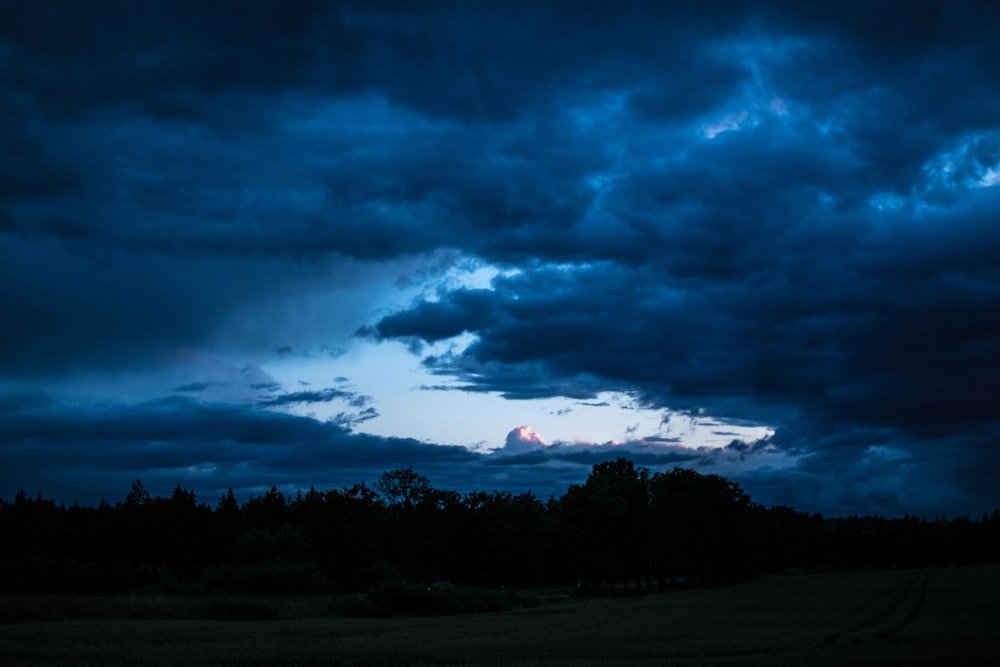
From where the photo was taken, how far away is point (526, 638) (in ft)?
134

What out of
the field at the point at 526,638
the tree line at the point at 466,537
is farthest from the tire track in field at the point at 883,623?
the tree line at the point at 466,537

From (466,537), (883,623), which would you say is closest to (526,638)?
(883,623)

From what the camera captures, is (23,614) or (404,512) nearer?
(23,614)

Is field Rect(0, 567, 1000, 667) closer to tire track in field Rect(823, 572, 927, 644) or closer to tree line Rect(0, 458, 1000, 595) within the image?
tire track in field Rect(823, 572, 927, 644)

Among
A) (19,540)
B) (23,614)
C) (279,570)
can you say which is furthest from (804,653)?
(19,540)

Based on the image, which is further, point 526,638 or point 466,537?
point 466,537

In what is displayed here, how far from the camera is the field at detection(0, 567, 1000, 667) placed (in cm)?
3036

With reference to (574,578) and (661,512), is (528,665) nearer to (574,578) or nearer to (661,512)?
(661,512)

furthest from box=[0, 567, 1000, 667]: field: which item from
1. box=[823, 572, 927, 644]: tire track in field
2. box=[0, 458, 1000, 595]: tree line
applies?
box=[0, 458, 1000, 595]: tree line

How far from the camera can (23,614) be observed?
165ft

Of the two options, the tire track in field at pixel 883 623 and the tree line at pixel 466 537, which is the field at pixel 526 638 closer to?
the tire track in field at pixel 883 623

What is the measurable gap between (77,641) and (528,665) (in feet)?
67.3

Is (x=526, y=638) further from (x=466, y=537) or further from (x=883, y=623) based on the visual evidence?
(x=466, y=537)

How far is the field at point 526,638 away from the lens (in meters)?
30.4
